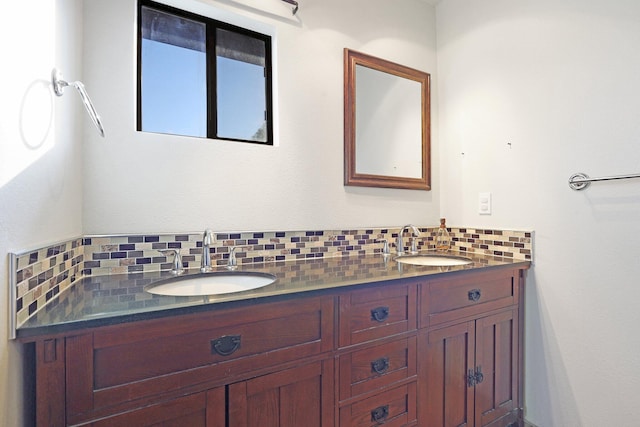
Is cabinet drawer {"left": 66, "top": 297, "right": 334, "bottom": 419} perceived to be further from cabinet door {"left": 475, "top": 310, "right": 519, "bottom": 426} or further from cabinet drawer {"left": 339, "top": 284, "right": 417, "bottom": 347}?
cabinet door {"left": 475, "top": 310, "right": 519, "bottom": 426}

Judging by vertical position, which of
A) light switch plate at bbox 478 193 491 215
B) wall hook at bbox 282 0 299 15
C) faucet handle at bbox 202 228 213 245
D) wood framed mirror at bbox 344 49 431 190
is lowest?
faucet handle at bbox 202 228 213 245

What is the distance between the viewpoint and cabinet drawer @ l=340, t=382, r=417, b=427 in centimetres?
109

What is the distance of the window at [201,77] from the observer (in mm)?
1381

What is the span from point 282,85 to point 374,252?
1.01m

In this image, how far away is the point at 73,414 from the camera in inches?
27.7

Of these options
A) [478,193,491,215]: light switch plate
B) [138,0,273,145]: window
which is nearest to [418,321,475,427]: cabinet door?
[478,193,491,215]: light switch plate

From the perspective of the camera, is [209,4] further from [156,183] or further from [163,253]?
[163,253]

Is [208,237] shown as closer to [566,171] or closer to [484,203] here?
[484,203]

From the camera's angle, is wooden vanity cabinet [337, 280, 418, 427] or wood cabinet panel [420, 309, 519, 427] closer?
wooden vanity cabinet [337, 280, 418, 427]

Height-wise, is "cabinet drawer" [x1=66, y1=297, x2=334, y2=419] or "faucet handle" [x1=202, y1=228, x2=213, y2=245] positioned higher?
"faucet handle" [x1=202, y1=228, x2=213, y2=245]

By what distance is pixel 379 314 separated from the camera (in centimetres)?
114

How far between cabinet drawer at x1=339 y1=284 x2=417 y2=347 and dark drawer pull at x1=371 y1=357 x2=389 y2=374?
0.09 m

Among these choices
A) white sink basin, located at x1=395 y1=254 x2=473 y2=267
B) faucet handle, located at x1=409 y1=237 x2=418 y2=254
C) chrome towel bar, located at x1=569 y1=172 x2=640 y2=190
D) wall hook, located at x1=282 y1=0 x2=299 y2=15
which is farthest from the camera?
faucet handle, located at x1=409 y1=237 x2=418 y2=254

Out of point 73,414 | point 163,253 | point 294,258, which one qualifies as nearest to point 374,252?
point 294,258
